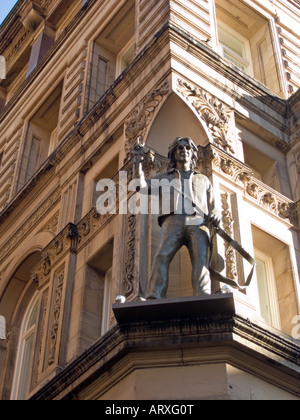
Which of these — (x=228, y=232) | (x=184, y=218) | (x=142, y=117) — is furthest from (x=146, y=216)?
(x=142, y=117)

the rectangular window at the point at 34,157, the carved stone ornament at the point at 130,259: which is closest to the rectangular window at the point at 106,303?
the carved stone ornament at the point at 130,259

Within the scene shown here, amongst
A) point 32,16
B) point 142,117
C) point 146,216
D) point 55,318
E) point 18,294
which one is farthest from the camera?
point 32,16

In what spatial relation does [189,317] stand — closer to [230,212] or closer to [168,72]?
[230,212]

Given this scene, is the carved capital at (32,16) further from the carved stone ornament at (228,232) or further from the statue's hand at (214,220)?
the statue's hand at (214,220)

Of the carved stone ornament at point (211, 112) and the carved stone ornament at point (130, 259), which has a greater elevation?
the carved stone ornament at point (211, 112)

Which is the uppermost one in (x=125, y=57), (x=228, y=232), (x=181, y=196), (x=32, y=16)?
(x=32, y=16)

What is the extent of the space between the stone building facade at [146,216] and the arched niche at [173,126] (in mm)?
29

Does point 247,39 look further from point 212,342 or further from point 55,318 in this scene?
point 212,342

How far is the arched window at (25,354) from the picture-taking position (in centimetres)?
1780

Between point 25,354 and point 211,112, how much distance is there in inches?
302

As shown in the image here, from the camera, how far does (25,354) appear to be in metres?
18.6

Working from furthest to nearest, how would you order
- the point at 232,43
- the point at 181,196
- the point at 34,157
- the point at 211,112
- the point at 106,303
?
the point at 34,157, the point at 232,43, the point at 211,112, the point at 106,303, the point at 181,196
